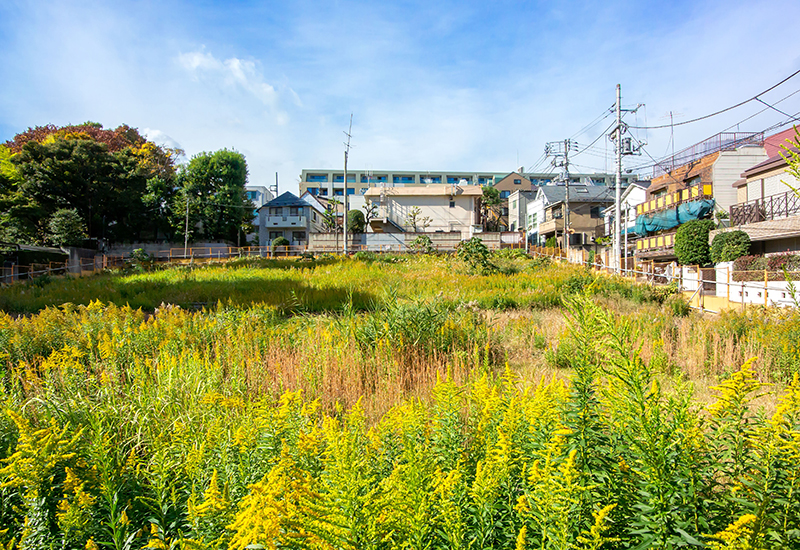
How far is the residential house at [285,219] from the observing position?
5019cm

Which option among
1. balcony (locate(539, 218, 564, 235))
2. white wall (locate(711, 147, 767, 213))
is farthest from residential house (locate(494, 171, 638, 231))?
white wall (locate(711, 147, 767, 213))

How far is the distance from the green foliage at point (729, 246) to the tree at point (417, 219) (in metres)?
30.0

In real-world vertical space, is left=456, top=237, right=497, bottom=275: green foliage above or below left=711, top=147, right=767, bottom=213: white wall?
below

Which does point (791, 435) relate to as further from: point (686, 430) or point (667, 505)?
point (667, 505)

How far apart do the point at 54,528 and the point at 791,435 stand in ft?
10.3

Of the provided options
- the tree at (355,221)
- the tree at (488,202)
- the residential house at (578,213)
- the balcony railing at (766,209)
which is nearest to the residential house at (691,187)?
the balcony railing at (766,209)

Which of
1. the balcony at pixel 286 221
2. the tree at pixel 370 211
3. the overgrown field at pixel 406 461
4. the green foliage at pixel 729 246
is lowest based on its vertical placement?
the overgrown field at pixel 406 461

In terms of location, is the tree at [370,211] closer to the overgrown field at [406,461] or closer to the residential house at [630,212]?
the residential house at [630,212]

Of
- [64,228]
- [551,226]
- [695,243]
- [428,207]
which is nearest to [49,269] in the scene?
[64,228]

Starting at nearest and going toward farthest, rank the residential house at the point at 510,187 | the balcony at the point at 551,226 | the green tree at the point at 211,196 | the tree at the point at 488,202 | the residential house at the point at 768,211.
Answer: the residential house at the point at 768,211 < the green tree at the point at 211,196 < the balcony at the point at 551,226 < the tree at the point at 488,202 < the residential house at the point at 510,187

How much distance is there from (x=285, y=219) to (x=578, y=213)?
1351 inches

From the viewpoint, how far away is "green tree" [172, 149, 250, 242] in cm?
4238

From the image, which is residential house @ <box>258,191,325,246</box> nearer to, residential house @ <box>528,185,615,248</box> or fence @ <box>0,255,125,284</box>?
fence @ <box>0,255,125,284</box>

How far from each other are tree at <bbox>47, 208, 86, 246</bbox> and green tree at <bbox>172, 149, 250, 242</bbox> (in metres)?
9.42
